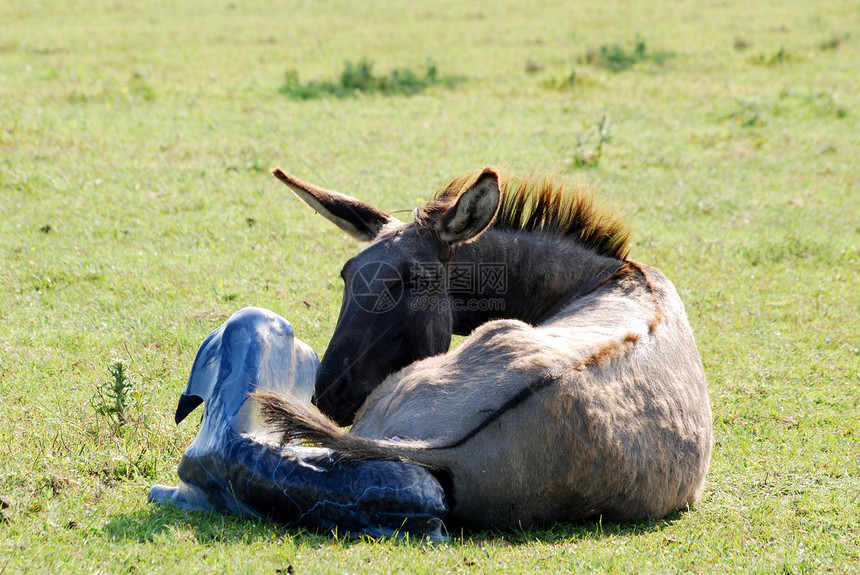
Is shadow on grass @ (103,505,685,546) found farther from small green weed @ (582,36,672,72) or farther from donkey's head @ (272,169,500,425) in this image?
small green weed @ (582,36,672,72)

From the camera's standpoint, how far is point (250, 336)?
4.36 m

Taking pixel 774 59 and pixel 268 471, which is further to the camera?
pixel 774 59

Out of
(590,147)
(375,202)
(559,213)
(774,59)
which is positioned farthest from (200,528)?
(774,59)

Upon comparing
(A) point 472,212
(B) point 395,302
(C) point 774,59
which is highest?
(C) point 774,59

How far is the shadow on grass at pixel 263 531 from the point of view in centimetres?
A: 385

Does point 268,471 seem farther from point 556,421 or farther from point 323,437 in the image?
point 556,421

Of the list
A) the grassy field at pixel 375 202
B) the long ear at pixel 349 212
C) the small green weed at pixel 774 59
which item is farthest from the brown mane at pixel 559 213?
the small green weed at pixel 774 59

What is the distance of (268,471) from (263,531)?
0.28m

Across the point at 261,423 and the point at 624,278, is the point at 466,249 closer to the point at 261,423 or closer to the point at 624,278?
the point at 624,278

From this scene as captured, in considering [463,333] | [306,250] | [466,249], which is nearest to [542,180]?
[466,249]

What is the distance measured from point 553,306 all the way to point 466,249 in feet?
2.41

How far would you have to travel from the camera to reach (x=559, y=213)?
599cm

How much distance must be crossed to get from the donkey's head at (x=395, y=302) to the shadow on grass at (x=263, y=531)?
1.18 m

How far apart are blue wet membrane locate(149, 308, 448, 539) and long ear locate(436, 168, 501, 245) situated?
4.44 ft
